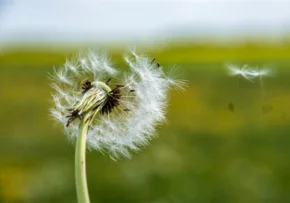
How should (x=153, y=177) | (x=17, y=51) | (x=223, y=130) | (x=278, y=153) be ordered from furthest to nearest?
1. (x=17, y=51)
2. (x=223, y=130)
3. (x=278, y=153)
4. (x=153, y=177)

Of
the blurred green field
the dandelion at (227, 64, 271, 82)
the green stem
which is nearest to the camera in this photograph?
the green stem

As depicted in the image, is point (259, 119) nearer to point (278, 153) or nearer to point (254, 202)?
point (278, 153)

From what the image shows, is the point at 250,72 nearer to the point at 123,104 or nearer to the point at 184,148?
the point at 123,104

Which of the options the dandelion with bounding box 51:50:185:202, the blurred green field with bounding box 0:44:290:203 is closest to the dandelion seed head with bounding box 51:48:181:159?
the dandelion with bounding box 51:50:185:202

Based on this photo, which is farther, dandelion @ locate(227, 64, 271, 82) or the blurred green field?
the blurred green field

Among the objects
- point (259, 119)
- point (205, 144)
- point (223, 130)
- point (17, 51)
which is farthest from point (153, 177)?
point (17, 51)

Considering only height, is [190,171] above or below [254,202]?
above

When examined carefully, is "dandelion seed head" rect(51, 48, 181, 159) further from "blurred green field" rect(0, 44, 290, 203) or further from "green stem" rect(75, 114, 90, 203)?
"blurred green field" rect(0, 44, 290, 203)
